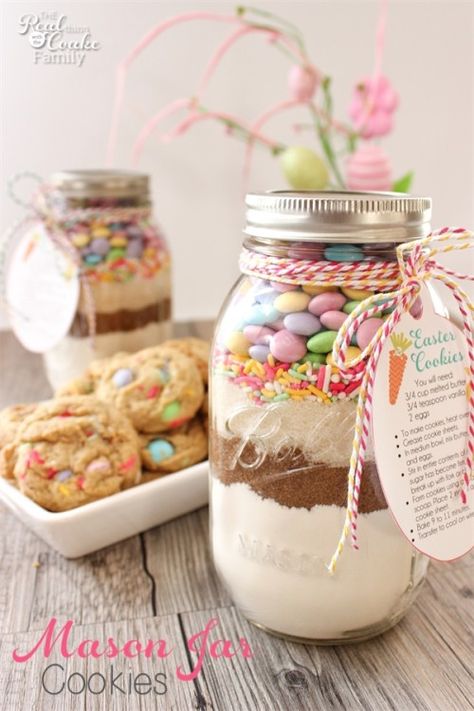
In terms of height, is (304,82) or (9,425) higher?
(304,82)

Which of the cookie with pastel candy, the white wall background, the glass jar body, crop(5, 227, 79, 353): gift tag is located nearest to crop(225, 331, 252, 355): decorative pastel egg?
the glass jar body

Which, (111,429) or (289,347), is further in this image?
(111,429)

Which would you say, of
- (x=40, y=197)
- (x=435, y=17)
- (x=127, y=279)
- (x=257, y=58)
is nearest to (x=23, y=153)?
(x=40, y=197)

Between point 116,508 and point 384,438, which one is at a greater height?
point 384,438

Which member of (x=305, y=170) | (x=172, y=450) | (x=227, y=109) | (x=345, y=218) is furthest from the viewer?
(x=227, y=109)

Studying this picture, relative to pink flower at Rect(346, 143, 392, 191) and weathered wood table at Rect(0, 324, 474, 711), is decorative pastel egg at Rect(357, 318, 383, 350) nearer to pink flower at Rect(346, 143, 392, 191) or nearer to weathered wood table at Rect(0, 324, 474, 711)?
weathered wood table at Rect(0, 324, 474, 711)

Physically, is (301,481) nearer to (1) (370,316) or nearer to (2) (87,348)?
(1) (370,316)

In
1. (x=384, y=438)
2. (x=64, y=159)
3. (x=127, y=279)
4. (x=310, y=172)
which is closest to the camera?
(x=384, y=438)

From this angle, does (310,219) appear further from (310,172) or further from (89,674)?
(310,172)

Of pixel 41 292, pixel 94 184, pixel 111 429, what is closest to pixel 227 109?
pixel 94 184
